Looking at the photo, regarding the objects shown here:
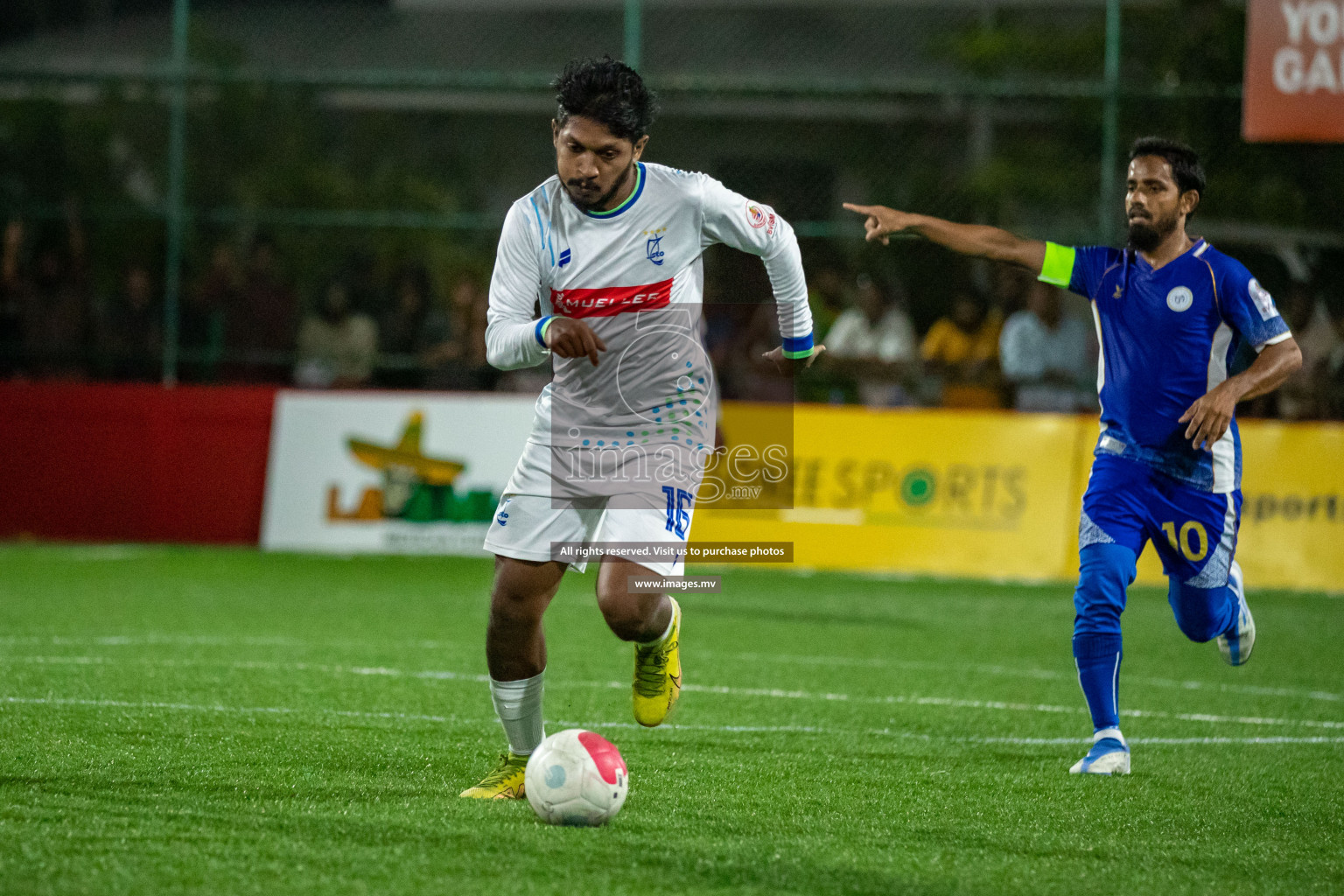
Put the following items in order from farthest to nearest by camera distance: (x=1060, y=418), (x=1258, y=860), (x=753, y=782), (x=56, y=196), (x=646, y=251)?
(x=56, y=196) < (x=1060, y=418) < (x=753, y=782) < (x=646, y=251) < (x=1258, y=860)

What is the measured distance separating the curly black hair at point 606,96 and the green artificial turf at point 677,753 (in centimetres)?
213

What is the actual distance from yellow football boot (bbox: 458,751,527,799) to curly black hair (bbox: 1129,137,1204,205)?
133 inches

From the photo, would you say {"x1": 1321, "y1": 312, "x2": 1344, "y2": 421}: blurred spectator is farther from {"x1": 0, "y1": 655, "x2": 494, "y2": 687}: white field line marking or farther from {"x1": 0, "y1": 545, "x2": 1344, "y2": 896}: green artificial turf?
{"x1": 0, "y1": 655, "x2": 494, "y2": 687}: white field line marking

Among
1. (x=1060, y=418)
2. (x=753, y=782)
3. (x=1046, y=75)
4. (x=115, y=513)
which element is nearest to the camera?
(x=753, y=782)

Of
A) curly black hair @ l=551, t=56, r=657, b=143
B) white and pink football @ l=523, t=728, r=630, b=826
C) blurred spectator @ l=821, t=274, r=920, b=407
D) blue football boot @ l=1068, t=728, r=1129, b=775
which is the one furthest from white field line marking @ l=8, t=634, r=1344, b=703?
blurred spectator @ l=821, t=274, r=920, b=407

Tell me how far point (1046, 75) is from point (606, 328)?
1484 cm

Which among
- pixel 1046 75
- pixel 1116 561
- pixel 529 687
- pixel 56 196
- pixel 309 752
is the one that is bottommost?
pixel 309 752

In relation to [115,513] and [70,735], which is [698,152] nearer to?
[115,513]

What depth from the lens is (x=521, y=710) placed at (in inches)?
211

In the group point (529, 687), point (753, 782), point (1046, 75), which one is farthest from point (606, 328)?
point (1046, 75)

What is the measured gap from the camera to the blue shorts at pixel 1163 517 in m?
6.45

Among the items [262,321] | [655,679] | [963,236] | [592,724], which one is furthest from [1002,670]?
[262,321]

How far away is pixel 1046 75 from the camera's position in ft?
62.0

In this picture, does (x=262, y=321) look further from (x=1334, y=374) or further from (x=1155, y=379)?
(x=1155, y=379)
